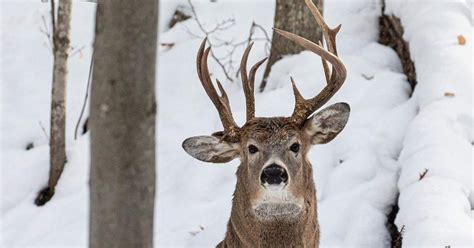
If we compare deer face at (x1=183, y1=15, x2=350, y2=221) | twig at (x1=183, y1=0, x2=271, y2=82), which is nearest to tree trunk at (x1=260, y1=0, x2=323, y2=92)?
twig at (x1=183, y1=0, x2=271, y2=82)

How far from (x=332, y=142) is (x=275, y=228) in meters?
3.39

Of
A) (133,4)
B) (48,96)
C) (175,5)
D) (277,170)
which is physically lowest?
(48,96)

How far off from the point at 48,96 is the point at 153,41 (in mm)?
8830

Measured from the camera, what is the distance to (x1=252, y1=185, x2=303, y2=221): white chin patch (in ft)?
16.3

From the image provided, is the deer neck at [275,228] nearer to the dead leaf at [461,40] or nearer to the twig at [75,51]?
the dead leaf at [461,40]

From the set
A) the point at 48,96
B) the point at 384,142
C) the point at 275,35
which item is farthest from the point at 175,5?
the point at 384,142

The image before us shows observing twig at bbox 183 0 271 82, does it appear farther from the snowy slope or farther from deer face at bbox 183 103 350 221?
deer face at bbox 183 103 350 221

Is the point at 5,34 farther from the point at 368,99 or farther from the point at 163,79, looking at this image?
the point at 368,99

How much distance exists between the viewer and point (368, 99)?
8.92m

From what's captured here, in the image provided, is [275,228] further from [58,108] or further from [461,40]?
[58,108]

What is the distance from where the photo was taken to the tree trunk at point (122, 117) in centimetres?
270

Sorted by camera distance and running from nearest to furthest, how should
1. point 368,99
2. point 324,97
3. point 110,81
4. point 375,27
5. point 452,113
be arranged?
1. point 110,81
2. point 324,97
3. point 452,113
4. point 368,99
5. point 375,27

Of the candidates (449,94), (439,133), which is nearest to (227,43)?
(449,94)

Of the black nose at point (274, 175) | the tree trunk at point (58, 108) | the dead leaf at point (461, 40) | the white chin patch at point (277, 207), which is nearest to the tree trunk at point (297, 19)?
the dead leaf at point (461, 40)
